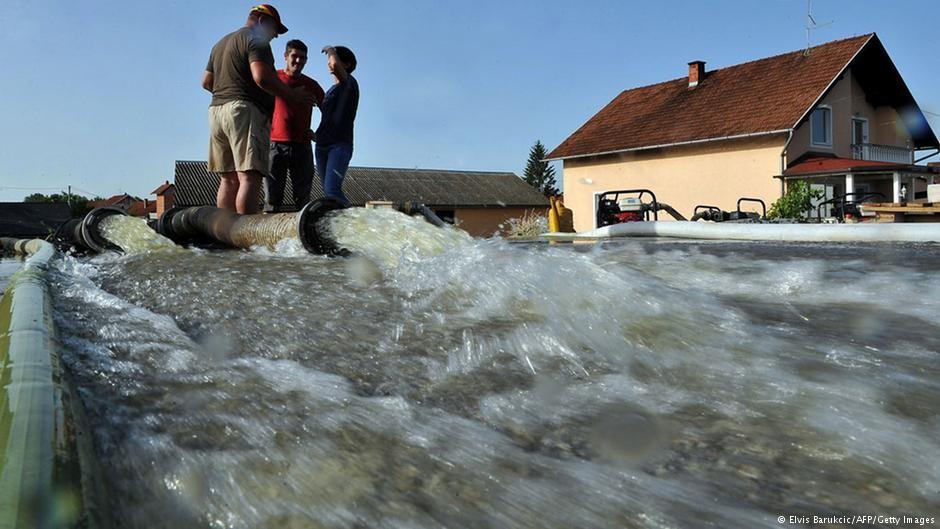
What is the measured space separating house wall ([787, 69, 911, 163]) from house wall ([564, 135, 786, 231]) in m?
0.91

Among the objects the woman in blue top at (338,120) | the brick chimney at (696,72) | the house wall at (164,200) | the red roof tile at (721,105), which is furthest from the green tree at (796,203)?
the house wall at (164,200)

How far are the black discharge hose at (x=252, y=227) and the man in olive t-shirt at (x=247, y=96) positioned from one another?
372mm

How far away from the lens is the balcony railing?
23406mm

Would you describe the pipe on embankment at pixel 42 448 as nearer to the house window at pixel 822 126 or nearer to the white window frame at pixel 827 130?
the white window frame at pixel 827 130

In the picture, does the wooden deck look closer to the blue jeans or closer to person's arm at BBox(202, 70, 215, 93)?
the blue jeans

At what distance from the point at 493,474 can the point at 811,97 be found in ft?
73.8

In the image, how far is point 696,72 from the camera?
2502cm

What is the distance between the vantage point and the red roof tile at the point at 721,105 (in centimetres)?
2098

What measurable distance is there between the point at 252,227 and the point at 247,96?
1.56 m

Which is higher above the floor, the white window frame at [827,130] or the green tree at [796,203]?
the white window frame at [827,130]

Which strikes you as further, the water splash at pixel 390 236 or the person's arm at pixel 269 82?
the person's arm at pixel 269 82

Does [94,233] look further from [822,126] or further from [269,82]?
[822,126]

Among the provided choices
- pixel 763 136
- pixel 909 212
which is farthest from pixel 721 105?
pixel 909 212

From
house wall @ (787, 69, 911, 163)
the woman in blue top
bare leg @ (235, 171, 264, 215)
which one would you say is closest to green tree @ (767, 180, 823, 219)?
house wall @ (787, 69, 911, 163)
